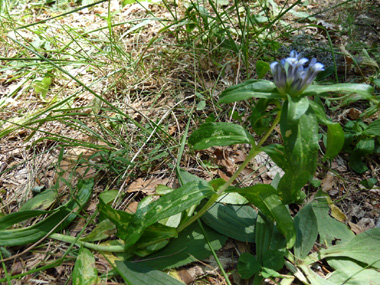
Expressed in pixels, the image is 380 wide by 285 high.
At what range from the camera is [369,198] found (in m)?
2.17

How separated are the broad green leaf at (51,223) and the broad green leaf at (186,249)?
22.3 inches

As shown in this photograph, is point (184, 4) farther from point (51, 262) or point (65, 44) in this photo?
point (51, 262)

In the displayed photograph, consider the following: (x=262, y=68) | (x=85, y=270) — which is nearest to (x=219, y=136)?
(x=262, y=68)

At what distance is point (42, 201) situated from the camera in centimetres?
208

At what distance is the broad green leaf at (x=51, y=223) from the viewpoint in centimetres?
186

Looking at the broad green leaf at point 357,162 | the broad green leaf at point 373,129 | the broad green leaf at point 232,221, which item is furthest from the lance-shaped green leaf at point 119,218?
the broad green leaf at point 373,129

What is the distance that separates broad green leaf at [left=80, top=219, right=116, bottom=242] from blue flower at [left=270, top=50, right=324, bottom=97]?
1.22 metres

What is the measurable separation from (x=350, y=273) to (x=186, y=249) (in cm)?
91

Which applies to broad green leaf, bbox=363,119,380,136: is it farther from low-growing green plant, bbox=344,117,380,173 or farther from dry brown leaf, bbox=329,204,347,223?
dry brown leaf, bbox=329,204,347,223

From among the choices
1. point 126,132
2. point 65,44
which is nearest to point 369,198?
point 126,132

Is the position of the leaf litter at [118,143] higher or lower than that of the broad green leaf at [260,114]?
lower

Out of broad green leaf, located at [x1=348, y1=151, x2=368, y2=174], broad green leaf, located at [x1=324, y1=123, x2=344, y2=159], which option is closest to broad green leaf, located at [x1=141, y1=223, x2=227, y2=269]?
broad green leaf, located at [x1=324, y1=123, x2=344, y2=159]

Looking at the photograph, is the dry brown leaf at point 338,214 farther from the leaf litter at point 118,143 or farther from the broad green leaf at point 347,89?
the broad green leaf at point 347,89

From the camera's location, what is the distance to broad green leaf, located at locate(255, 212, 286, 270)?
1752 mm
